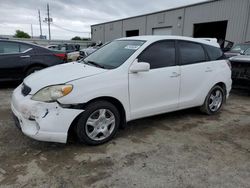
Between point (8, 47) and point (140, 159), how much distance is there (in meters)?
5.54

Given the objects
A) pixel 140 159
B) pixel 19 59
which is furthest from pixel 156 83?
pixel 19 59

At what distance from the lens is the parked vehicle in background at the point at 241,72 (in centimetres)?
619

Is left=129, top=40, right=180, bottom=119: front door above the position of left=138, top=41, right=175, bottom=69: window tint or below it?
below

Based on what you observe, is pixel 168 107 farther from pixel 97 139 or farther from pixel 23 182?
pixel 23 182

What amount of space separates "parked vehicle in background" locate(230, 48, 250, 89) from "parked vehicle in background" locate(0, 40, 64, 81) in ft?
18.3

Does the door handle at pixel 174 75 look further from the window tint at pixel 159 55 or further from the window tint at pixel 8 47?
the window tint at pixel 8 47

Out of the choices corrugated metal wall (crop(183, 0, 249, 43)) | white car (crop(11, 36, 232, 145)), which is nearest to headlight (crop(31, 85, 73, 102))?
white car (crop(11, 36, 232, 145))

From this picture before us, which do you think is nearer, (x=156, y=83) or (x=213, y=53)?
(x=156, y=83)

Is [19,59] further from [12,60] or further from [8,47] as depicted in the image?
[8,47]

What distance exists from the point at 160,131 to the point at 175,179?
1385 mm

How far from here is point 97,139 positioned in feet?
10.7

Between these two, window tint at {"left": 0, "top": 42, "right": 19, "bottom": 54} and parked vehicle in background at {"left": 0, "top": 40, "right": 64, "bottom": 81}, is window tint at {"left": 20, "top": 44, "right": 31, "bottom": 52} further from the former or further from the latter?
window tint at {"left": 0, "top": 42, "right": 19, "bottom": 54}

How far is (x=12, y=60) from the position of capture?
6.41 metres

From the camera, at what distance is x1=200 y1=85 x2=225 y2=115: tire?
15.2ft
